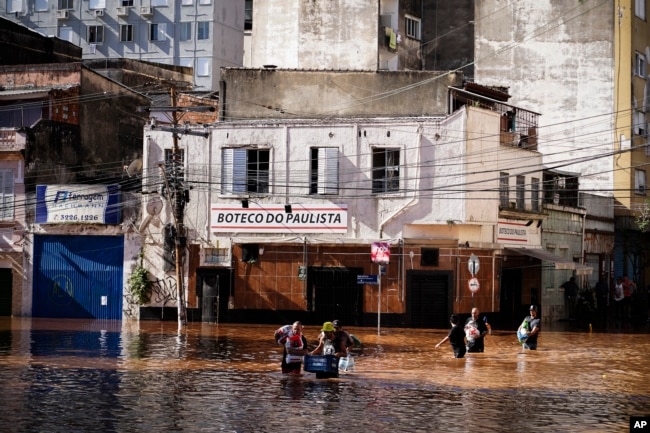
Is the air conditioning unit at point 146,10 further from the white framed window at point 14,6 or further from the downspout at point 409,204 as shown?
the downspout at point 409,204

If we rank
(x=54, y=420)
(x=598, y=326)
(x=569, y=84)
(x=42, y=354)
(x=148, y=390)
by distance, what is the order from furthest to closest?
(x=569, y=84)
(x=598, y=326)
(x=42, y=354)
(x=148, y=390)
(x=54, y=420)

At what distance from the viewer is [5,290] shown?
4491 centimetres

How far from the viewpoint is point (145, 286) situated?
140 ft

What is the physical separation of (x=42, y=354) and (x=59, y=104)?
2158 cm

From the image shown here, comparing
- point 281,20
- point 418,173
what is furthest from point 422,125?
point 281,20

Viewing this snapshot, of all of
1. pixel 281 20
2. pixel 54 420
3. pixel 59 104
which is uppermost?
pixel 281 20

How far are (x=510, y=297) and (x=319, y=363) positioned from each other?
24.8 m

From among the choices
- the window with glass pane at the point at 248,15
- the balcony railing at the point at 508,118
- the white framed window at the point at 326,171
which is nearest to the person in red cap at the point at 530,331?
the white framed window at the point at 326,171

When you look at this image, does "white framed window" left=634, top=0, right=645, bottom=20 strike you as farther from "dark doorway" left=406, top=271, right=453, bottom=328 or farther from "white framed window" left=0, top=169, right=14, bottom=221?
"white framed window" left=0, top=169, right=14, bottom=221

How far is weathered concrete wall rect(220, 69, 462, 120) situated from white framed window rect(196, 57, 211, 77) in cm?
3481

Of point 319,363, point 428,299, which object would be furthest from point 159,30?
point 319,363

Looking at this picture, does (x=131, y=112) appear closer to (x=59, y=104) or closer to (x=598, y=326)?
(x=59, y=104)

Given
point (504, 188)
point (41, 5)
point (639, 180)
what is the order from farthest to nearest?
point (41, 5) < point (639, 180) < point (504, 188)

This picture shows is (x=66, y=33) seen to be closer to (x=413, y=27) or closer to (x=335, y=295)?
(x=413, y=27)
